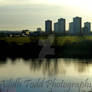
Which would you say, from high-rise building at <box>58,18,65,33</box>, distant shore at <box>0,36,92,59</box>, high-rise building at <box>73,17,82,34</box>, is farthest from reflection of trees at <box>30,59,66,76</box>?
high-rise building at <box>73,17,82,34</box>

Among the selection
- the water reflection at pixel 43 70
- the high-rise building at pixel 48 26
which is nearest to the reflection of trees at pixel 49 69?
the water reflection at pixel 43 70

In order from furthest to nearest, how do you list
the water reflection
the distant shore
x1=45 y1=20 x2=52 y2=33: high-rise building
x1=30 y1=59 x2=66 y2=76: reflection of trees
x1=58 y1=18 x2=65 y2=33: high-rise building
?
1. x1=58 y1=18 x2=65 y2=33: high-rise building
2. x1=45 y1=20 x2=52 y2=33: high-rise building
3. the distant shore
4. x1=30 y1=59 x2=66 y2=76: reflection of trees
5. the water reflection

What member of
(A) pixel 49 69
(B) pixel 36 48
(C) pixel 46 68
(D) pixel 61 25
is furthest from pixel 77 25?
(A) pixel 49 69

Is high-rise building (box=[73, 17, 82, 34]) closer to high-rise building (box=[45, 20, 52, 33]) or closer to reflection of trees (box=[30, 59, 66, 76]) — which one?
high-rise building (box=[45, 20, 52, 33])

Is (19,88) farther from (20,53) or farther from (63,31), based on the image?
(63,31)

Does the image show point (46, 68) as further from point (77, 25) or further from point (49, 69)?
point (77, 25)

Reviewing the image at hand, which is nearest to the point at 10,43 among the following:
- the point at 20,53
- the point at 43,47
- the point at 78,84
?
the point at 20,53

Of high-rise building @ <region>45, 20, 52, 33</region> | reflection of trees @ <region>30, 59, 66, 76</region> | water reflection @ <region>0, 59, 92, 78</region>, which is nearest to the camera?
water reflection @ <region>0, 59, 92, 78</region>

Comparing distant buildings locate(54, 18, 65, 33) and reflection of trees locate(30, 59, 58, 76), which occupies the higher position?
distant buildings locate(54, 18, 65, 33)
